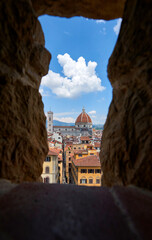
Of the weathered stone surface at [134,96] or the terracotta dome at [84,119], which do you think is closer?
the weathered stone surface at [134,96]

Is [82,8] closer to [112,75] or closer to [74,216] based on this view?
[112,75]

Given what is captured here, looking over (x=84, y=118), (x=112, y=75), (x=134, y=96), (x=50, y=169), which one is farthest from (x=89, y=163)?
(x=84, y=118)

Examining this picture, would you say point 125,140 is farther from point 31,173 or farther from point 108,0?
point 108,0

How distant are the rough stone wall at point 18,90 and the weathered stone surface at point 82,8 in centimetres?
92

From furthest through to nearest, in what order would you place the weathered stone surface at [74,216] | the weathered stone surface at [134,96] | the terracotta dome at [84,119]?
the terracotta dome at [84,119] < the weathered stone surface at [134,96] < the weathered stone surface at [74,216]

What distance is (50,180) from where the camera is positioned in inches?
608

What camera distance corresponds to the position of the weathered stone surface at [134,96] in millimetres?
1936

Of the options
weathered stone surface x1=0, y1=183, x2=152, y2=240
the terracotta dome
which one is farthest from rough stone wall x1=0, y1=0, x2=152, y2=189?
the terracotta dome

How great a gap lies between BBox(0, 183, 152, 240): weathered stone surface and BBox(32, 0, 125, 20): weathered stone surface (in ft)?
16.1

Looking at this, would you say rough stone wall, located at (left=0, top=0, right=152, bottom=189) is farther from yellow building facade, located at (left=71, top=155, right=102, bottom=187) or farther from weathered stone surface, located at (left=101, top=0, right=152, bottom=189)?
yellow building facade, located at (left=71, top=155, right=102, bottom=187)

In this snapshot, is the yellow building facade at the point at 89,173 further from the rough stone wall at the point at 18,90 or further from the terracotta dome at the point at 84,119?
the terracotta dome at the point at 84,119

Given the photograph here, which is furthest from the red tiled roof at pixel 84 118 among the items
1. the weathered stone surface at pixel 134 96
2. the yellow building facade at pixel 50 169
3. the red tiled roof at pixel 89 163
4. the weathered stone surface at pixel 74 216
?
the weathered stone surface at pixel 74 216

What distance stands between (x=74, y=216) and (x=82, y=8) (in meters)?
5.18

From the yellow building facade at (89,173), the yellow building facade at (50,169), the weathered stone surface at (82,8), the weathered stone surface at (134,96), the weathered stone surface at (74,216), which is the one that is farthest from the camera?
the yellow building facade at (89,173)
